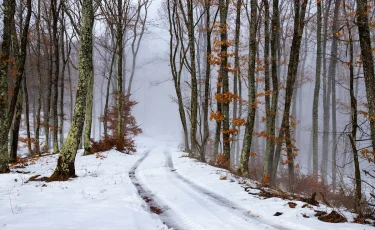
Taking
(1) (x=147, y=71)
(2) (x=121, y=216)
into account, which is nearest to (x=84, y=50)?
(2) (x=121, y=216)

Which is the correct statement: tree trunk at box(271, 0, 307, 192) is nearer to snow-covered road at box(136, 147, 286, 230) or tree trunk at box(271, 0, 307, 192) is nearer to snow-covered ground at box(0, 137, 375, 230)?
snow-covered ground at box(0, 137, 375, 230)

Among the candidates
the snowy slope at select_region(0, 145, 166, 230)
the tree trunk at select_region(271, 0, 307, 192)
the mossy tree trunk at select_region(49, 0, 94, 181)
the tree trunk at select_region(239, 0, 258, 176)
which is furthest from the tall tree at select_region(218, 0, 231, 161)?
the mossy tree trunk at select_region(49, 0, 94, 181)

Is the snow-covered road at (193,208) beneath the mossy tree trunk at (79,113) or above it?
beneath

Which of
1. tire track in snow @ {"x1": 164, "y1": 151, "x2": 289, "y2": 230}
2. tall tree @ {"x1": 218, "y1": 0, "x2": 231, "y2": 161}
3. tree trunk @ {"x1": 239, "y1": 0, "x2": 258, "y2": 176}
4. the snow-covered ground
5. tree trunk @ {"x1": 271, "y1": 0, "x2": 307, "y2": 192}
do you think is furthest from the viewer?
tall tree @ {"x1": 218, "y1": 0, "x2": 231, "y2": 161}

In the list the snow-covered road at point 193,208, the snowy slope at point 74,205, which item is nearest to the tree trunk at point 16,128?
the snowy slope at point 74,205

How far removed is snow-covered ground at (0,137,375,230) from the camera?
4.77 metres

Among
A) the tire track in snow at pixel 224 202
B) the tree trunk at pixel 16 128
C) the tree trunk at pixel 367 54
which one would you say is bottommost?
the tire track in snow at pixel 224 202

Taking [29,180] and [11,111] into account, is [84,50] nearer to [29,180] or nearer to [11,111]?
[11,111]

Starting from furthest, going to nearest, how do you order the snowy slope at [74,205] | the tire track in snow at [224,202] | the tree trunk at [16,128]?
the tree trunk at [16,128], the tire track in snow at [224,202], the snowy slope at [74,205]

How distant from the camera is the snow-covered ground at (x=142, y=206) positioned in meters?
4.77

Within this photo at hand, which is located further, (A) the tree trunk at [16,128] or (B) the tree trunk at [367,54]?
(A) the tree trunk at [16,128]

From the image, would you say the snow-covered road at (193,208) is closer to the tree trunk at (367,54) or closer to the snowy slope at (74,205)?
the snowy slope at (74,205)

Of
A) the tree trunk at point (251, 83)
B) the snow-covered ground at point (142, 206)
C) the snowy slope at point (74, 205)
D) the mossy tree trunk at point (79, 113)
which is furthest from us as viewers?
the tree trunk at point (251, 83)

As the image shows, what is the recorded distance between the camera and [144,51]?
10056 centimetres
